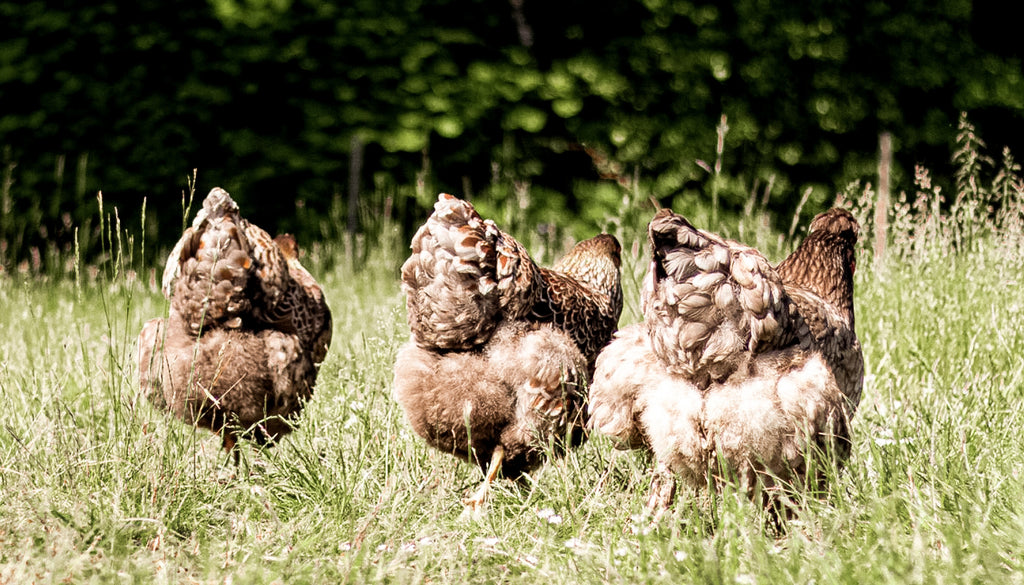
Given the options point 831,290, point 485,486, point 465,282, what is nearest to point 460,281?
point 465,282

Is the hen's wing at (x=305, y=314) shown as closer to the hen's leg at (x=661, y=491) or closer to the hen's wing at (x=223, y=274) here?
the hen's wing at (x=223, y=274)

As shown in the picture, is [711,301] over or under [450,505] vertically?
over

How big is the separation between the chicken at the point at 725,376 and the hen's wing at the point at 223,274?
1404 mm

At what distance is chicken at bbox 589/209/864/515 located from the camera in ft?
8.50

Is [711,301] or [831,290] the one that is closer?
[711,301]

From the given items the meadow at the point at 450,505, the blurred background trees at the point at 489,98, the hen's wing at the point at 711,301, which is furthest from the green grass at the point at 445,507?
the blurred background trees at the point at 489,98

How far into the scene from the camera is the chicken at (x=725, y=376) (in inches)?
102

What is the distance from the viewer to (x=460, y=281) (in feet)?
10.2

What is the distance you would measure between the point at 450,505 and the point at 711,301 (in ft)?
3.63

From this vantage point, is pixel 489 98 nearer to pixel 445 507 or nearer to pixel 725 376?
pixel 445 507

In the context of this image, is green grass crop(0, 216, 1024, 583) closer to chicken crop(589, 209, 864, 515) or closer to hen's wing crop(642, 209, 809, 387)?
chicken crop(589, 209, 864, 515)

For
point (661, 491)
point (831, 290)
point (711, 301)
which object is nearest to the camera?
point (711, 301)

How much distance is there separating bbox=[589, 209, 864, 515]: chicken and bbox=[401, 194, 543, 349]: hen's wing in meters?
0.54

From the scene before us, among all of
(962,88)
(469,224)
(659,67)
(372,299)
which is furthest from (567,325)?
(962,88)
